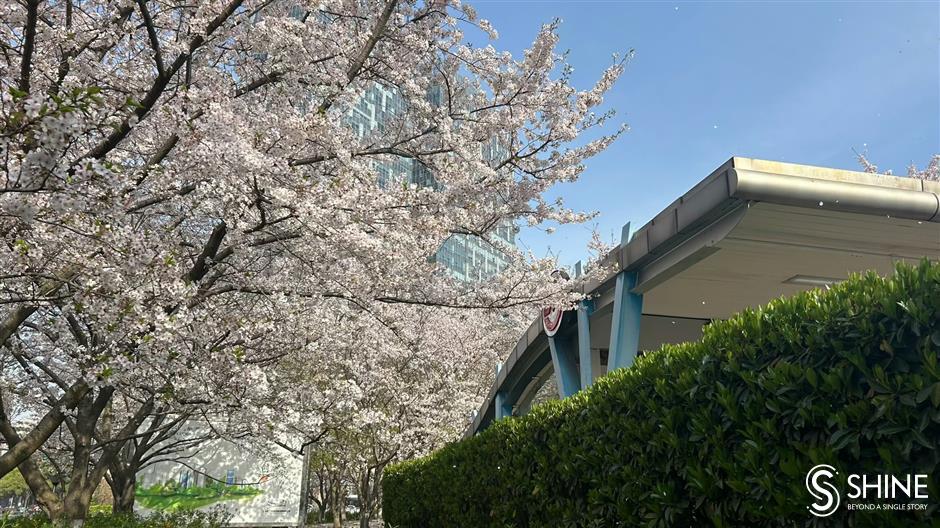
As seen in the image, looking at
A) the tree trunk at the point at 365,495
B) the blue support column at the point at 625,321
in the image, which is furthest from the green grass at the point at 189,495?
the blue support column at the point at 625,321

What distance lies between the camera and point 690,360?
4707 millimetres

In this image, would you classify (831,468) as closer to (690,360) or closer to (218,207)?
(690,360)

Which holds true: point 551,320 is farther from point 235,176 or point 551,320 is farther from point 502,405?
point 235,176

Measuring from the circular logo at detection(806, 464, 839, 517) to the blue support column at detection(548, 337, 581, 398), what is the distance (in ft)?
50.6

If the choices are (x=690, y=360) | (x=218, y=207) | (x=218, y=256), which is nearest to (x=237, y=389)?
(x=218, y=256)

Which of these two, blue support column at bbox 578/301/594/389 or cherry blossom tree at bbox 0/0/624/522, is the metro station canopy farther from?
cherry blossom tree at bbox 0/0/624/522

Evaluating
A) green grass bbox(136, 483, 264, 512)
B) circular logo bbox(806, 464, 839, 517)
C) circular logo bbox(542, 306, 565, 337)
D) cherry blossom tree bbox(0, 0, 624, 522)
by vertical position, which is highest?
circular logo bbox(542, 306, 565, 337)

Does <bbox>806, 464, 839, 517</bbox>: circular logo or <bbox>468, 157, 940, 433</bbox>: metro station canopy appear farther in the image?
<bbox>468, 157, 940, 433</bbox>: metro station canopy

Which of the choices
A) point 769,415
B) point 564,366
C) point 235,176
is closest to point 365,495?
point 564,366

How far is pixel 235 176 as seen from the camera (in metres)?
6.24

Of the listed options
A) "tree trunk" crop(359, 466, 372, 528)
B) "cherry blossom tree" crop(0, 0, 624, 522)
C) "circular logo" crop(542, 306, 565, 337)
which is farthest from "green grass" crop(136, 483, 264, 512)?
"circular logo" crop(542, 306, 565, 337)

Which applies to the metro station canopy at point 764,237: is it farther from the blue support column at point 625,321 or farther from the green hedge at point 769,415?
the green hedge at point 769,415

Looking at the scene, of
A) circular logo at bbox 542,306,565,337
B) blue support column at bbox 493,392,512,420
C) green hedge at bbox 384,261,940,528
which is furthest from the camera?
blue support column at bbox 493,392,512,420

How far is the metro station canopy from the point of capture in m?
9.20
